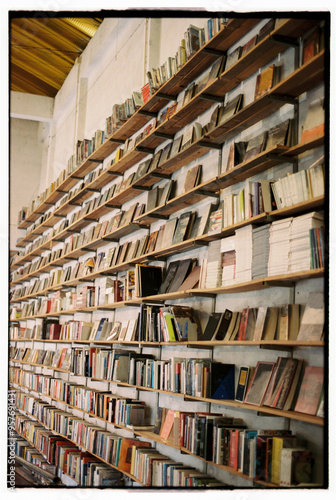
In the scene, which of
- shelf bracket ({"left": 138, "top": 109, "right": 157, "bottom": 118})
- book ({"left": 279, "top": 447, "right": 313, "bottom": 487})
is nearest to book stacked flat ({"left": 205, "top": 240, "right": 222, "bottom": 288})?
book ({"left": 279, "top": 447, "right": 313, "bottom": 487})

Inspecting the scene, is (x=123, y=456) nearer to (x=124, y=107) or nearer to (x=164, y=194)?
(x=164, y=194)

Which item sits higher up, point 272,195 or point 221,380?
point 272,195

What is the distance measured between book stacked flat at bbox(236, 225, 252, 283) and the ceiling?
5.36ft

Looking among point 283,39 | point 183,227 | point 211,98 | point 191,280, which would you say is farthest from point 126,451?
point 283,39

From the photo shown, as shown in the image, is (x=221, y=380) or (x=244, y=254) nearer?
(x=244, y=254)

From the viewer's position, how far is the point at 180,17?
3482mm

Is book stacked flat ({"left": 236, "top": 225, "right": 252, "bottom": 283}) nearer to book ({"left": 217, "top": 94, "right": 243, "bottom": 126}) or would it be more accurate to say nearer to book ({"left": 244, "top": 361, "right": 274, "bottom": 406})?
book ({"left": 244, "top": 361, "right": 274, "bottom": 406})

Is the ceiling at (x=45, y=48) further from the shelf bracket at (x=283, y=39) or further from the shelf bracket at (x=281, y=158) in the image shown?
the shelf bracket at (x=281, y=158)

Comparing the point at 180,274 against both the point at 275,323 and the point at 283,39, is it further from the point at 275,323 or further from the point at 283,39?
the point at 283,39

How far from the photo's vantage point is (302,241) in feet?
9.36

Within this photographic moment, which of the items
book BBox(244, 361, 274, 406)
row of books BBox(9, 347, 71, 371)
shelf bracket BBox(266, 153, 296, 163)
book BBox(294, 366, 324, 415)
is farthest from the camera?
row of books BBox(9, 347, 71, 371)

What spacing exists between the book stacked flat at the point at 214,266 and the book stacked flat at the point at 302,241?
0.82 m

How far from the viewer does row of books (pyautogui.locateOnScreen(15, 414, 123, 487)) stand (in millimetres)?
3662

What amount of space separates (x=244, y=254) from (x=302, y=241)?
0.55m
